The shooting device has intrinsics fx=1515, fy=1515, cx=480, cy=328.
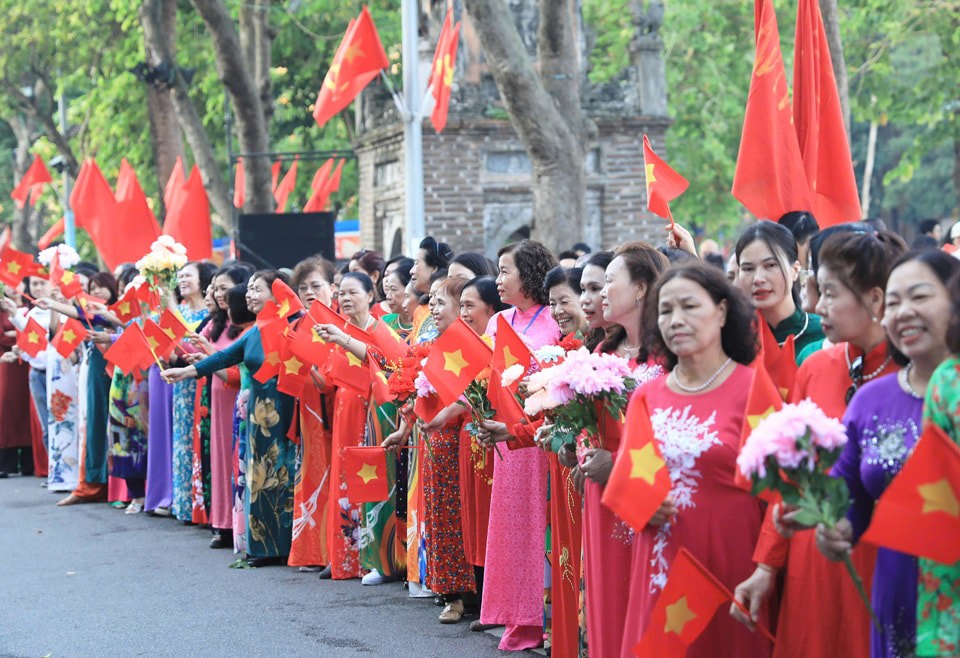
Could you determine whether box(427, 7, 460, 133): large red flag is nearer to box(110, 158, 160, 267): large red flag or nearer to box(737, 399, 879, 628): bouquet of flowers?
box(110, 158, 160, 267): large red flag

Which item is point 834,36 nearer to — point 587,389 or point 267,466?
point 267,466

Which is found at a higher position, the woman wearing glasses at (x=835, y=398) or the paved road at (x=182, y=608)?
the woman wearing glasses at (x=835, y=398)

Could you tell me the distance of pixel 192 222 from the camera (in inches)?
749

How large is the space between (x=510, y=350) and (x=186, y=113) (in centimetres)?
1537

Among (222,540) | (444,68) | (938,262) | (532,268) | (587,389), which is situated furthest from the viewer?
(444,68)

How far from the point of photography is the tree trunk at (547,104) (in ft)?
43.7

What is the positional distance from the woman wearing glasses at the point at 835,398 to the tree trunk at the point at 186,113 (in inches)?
652

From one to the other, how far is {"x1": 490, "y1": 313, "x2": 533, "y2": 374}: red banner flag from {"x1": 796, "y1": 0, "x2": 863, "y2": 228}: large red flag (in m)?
2.11

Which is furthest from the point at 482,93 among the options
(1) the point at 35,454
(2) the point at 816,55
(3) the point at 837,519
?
(3) the point at 837,519

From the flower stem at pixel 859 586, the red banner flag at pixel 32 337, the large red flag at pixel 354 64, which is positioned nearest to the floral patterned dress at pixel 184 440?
the red banner flag at pixel 32 337

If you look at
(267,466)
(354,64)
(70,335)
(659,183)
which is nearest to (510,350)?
(659,183)

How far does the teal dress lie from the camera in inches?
394

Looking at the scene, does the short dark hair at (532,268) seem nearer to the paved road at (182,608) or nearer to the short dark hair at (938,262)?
the paved road at (182,608)

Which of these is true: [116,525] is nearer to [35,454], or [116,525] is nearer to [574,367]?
[35,454]
